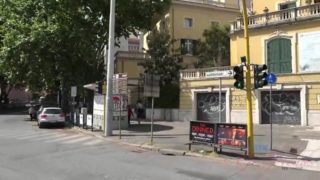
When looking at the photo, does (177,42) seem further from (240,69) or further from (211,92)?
(240,69)

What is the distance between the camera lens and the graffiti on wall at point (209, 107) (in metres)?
37.7

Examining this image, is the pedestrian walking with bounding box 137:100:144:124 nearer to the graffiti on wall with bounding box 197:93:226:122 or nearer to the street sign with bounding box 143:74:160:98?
the graffiti on wall with bounding box 197:93:226:122

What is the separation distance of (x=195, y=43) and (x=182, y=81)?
46.5ft

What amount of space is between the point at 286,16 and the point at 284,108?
6348mm

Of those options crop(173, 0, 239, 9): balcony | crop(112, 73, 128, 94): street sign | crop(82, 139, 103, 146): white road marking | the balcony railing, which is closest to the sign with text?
crop(82, 139, 103, 146): white road marking

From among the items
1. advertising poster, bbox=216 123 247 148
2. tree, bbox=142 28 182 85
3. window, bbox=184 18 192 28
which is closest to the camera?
advertising poster, bbox=216 123 247 148

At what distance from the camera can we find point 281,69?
113 feet

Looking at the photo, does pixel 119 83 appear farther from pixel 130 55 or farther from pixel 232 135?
pixel 130 55

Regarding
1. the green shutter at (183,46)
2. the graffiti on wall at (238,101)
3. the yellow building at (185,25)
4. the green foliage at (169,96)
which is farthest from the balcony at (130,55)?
the graffiti on wall at (238,101)

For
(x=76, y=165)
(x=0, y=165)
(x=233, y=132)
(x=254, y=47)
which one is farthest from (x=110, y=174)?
(x=254, y=47)

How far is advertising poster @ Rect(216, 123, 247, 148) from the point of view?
17922 millimetres

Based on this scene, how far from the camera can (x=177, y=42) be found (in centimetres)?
5369

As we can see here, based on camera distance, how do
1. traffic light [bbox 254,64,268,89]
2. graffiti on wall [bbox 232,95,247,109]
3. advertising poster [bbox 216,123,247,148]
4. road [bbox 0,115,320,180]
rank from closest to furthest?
1. road [bbox 0,115,320,180]
2. advertising poster [bbox 216,123,247,148]
3. traffic light [bbox 254,64,268,89]
4. graffiti on wall [bbox 232,95,247,109]

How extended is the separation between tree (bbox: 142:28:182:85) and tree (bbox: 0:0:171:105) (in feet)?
6.18
